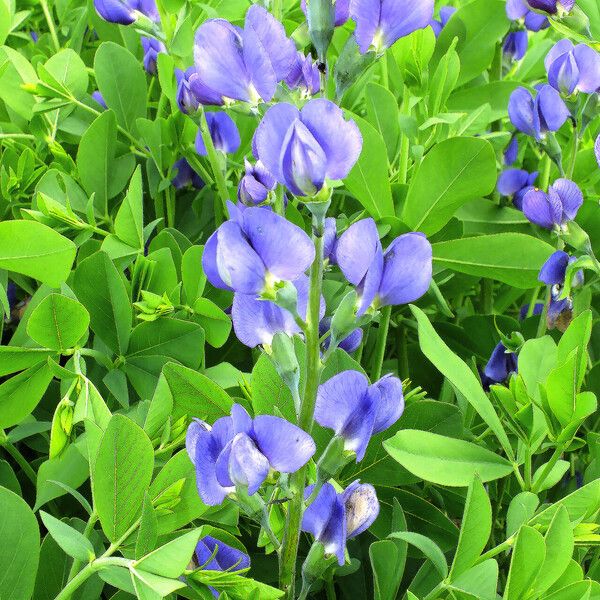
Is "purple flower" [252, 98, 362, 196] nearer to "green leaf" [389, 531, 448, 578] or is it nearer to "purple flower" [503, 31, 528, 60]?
"green leaf" [389, 531, 448, 578]

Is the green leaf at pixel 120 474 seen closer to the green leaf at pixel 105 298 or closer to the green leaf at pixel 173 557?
the green leaf at pixel 173 557

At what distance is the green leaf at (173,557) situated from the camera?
0.59 meters

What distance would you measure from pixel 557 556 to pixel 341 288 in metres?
0.43

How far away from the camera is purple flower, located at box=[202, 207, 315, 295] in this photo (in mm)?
563

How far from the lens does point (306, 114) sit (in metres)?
0.57

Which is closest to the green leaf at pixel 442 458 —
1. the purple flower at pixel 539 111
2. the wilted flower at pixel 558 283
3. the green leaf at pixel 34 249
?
the wilted flower at pixel 558 283

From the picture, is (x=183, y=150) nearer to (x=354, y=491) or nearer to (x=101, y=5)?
(x=101, y=5)

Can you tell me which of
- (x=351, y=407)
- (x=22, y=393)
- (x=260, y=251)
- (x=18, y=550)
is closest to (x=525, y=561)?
(x=351, y=407)

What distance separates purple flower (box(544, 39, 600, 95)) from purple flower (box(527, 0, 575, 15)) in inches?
3.2

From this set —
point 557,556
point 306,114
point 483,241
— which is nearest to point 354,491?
point 557,556

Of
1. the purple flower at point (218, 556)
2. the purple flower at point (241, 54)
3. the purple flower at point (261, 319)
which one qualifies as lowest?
the purple flower at point (218, 556)

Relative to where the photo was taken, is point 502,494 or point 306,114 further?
point 502,494

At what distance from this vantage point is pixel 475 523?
652 millimetres

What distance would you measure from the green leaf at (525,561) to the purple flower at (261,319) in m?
0.22
